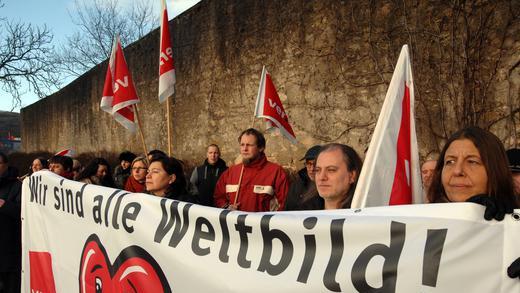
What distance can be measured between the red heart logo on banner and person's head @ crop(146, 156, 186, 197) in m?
0.61

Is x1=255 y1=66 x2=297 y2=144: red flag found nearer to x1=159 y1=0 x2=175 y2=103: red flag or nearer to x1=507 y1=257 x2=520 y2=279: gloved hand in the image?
x1=159 y1=0 x2=175 y2=103: red flag

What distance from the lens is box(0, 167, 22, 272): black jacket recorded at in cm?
363

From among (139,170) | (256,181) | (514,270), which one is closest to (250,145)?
(256,181)

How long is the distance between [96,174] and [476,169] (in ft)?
13.0

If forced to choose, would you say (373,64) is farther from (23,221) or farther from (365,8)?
(23,221)

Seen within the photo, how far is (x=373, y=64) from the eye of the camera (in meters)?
6.08

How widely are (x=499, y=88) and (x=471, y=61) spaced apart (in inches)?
17.9

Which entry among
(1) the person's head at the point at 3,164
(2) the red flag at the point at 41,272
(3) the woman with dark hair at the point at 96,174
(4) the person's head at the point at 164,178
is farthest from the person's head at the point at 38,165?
(4) the person's head at the point at 164,178

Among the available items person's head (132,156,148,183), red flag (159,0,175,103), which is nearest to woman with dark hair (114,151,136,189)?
red flag (159,0,175,103)

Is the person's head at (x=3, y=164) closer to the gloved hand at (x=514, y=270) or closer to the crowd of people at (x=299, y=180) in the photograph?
the crowd of people at (x=299, y=180)

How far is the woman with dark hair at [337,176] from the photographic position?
2.37 m

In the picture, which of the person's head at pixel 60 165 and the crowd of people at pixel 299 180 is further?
the person's head at pixel 60 165

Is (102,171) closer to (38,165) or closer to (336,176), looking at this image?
(38,165)

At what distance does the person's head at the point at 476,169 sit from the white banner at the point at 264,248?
0.46 m
